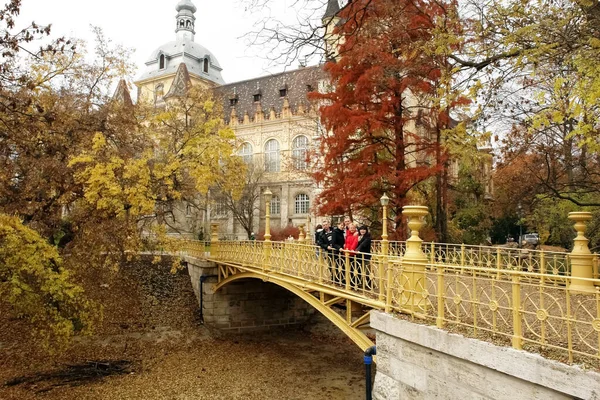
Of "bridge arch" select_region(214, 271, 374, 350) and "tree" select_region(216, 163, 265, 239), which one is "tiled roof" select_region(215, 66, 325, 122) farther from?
"bridge arch" select_region(214, 271, 374, 350)

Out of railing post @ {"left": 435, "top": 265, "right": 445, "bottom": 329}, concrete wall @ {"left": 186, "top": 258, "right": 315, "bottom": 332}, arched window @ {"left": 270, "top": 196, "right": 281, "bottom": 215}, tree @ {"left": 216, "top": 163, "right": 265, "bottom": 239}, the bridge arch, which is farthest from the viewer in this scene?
arched window @ {"left": 270, "top": 196, "right": 281, "bottom": 215}

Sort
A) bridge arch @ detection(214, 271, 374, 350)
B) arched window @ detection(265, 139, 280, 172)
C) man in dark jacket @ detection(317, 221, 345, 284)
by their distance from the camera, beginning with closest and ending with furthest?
bridge arch @ detection(214, 271, 374, 350) → man in dark jacket @ detection(317, 221, 345, 284) → arched window @ detection(265, 139, 280, 172)

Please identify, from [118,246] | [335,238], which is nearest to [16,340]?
[118,246]

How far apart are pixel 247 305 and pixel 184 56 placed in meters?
38.8

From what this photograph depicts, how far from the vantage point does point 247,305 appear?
19969mm

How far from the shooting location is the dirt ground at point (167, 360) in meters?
13.0

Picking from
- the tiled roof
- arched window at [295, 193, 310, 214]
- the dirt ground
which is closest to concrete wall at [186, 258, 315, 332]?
the dirt ground

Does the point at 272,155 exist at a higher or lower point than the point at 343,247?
higher

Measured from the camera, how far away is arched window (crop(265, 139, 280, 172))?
4156 centimetres

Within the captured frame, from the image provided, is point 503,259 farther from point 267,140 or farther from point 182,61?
point 182,61

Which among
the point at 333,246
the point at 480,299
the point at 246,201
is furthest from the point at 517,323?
the point at 246,201

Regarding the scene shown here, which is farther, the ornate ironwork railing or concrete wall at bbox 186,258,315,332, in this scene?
concrete wall at bbox 186,258,315,332

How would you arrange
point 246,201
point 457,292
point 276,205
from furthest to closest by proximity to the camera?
point 276,205
point 246,201
point 457,292

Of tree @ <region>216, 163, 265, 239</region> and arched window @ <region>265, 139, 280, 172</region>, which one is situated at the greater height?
arched window @ <region>265, 139, 280, 172</region>
